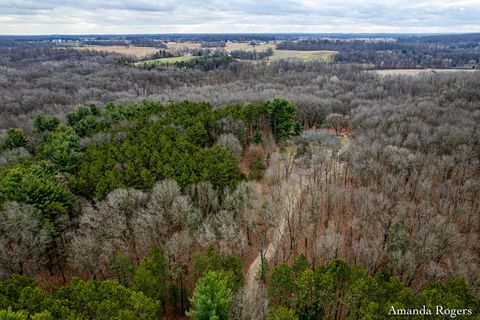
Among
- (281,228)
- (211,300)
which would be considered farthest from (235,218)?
(211,300)

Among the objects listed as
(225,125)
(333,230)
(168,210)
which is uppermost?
(225,125)

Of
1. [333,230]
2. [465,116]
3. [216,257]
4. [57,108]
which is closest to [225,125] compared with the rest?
[333,230]

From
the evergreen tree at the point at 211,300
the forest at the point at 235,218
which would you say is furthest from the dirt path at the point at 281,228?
the evergreen tree at the point at 211,300

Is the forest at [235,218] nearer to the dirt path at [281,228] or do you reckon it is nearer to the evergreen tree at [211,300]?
the evergreen tree at [211,300]

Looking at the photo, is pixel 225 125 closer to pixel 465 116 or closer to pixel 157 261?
pixel 157 261

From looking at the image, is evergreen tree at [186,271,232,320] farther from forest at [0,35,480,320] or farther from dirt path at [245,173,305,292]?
dirt path at [245,173,305,292]

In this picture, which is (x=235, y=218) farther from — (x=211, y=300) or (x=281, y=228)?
(x=211, y=300)
